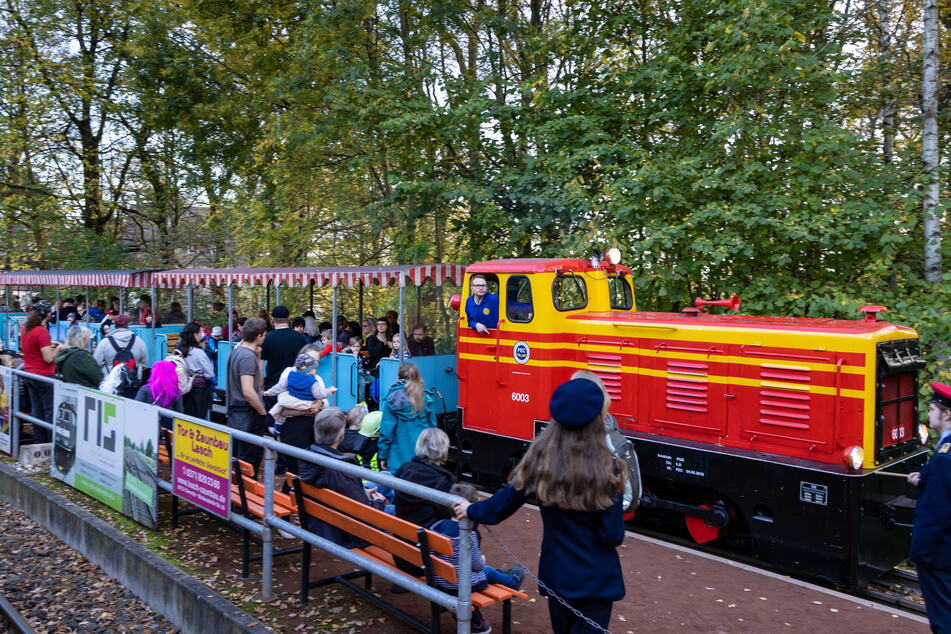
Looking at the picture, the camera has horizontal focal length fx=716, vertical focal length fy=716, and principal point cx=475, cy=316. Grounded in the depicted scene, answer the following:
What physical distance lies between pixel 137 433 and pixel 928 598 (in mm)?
6734

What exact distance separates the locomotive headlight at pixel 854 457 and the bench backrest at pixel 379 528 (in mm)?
3782

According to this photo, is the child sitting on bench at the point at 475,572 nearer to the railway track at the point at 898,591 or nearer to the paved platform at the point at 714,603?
the paved platform at the point at 714,603

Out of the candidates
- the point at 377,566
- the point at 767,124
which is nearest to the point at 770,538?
the point at 377,566

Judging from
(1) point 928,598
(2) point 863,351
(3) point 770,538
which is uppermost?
(2) point 863,351

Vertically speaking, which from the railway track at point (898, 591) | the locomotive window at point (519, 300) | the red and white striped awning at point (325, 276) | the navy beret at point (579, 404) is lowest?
the railway track at point (898, 591)

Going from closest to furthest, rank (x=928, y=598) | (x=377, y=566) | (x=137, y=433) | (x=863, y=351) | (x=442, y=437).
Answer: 1. (x=928, y=598)
2. (x=377, y=566)
3. (x=442, y=437)
4. (x=863, y=351)
5. (x=137, y=433)

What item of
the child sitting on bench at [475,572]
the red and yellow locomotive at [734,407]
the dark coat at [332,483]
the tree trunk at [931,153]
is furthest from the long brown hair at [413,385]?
the tree trunk at [931,153]

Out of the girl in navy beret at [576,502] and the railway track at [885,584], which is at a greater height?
the girl in navy beret at [576,502]

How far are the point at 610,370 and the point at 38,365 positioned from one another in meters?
8.27

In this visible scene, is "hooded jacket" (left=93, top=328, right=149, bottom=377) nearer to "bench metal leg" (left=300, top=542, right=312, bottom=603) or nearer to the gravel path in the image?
the gravel path

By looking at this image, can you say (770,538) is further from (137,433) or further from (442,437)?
(137,433)

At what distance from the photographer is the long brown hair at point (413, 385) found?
7176 millimetres

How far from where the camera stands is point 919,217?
395 inches

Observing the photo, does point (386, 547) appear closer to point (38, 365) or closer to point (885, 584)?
point (885, 584)
